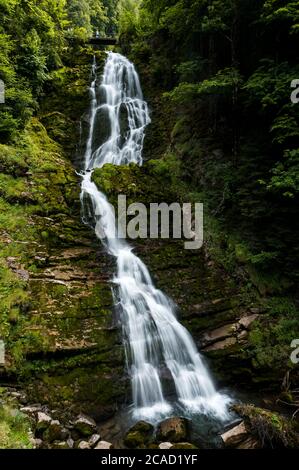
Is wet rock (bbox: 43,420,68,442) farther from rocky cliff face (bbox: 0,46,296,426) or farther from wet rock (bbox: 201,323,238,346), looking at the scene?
wet rock (bbox: 201,323,238,346)

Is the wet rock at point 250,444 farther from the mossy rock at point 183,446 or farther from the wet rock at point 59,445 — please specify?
the wet rock at point 59,445

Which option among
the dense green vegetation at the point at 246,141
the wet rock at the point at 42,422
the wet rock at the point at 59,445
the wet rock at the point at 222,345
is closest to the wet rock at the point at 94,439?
the wet rock at the point at 59,445

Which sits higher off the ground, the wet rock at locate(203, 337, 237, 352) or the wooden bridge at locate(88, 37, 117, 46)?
the wooden bridge at locate(88, 37, 117, 46)

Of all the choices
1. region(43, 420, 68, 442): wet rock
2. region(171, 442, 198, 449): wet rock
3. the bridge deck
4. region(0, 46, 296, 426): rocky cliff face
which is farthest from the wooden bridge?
region(171, 442, 198, 449): wet rock

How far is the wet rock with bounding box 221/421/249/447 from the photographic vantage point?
5512mm

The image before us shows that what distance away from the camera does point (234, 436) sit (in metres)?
5.55

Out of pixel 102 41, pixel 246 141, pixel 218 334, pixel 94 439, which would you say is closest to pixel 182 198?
pixel 246 141

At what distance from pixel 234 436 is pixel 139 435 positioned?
150 cm

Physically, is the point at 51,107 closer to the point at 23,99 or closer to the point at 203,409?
the point at 23,99

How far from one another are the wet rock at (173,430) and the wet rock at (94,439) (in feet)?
3.04

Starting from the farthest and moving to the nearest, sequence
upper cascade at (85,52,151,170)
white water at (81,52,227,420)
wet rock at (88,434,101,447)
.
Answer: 1. upper cascade at (85,52,151,170)
2. white water at (81,52,227,420)
3. wet rock at (88,434,101,447)

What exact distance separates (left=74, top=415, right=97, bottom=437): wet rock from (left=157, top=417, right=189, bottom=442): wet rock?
104 centimetres

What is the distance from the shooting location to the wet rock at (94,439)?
520 centimetres

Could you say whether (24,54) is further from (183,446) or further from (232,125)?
(183,446)
